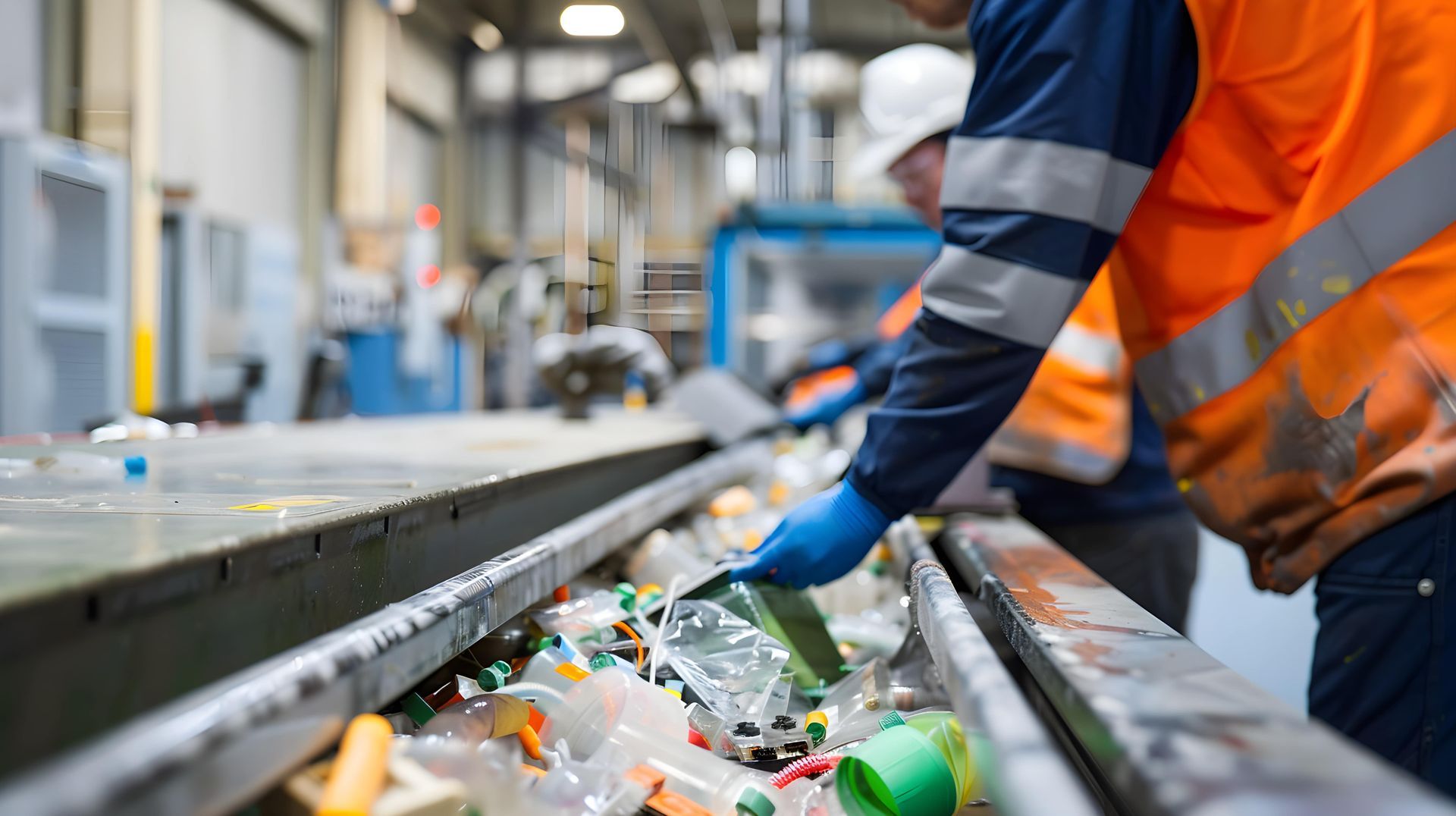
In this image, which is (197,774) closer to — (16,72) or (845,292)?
(16,72)

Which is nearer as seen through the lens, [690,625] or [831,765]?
[831,765]

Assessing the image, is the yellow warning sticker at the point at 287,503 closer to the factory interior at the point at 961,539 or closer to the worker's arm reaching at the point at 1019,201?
the factory interior at the point at 961,539

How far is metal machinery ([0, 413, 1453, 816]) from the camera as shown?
0.50 metres

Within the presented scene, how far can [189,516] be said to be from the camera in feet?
2.96

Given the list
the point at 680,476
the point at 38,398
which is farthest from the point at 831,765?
the point at 38,398

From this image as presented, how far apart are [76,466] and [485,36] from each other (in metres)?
8.44

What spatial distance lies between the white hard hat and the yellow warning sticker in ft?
5.58

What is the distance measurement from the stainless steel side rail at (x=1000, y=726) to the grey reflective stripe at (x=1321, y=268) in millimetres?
519

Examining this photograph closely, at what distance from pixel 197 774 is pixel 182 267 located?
5660mm

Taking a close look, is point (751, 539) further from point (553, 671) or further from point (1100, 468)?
point (553, 671)

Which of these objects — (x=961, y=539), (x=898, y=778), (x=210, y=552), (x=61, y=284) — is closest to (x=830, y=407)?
(x=961, y=539)

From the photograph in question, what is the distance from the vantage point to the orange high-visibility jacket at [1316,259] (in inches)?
39.2

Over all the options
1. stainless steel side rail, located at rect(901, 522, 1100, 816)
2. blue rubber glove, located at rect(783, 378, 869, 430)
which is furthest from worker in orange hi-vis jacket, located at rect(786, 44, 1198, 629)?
blue rubber glove, located at rect(783, 378, 869, 430)

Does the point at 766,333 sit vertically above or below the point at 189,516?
above
